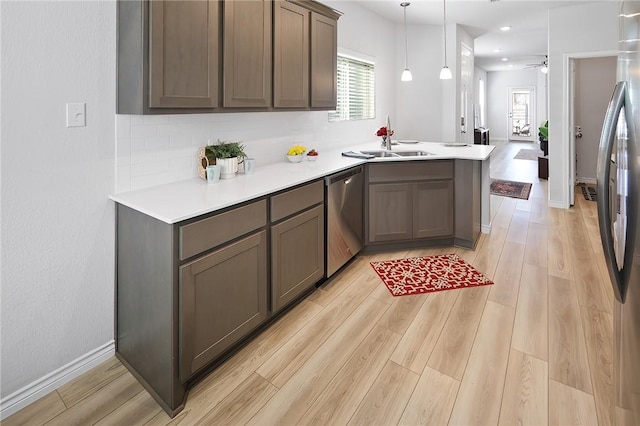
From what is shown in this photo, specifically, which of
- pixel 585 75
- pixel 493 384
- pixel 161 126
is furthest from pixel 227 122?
pixel 585 75

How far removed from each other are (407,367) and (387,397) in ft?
0.84

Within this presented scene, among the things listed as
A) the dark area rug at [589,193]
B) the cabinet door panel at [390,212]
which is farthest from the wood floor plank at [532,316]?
the dark area rug at [589,193]

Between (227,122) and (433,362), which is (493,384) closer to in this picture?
(433,362)

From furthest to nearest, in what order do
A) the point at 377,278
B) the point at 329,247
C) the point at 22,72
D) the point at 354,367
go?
the point at 377,278 → the point at 329,247 → the point at 354,367 → the point at 22,72

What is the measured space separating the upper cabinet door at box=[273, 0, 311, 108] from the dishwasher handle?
616 millimetres

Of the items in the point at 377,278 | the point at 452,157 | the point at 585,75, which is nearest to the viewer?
the point at 377,278

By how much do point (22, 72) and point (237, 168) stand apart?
4.04 ft

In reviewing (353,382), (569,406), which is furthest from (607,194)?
(353,382)

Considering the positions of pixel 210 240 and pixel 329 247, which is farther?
pixel 329 247

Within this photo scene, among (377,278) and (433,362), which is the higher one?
(377,278)

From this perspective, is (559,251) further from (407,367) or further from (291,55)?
(291,55)

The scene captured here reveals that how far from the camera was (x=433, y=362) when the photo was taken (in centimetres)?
202

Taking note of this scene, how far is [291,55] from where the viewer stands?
2797 mm

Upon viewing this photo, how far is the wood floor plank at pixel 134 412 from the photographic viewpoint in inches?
65.9
